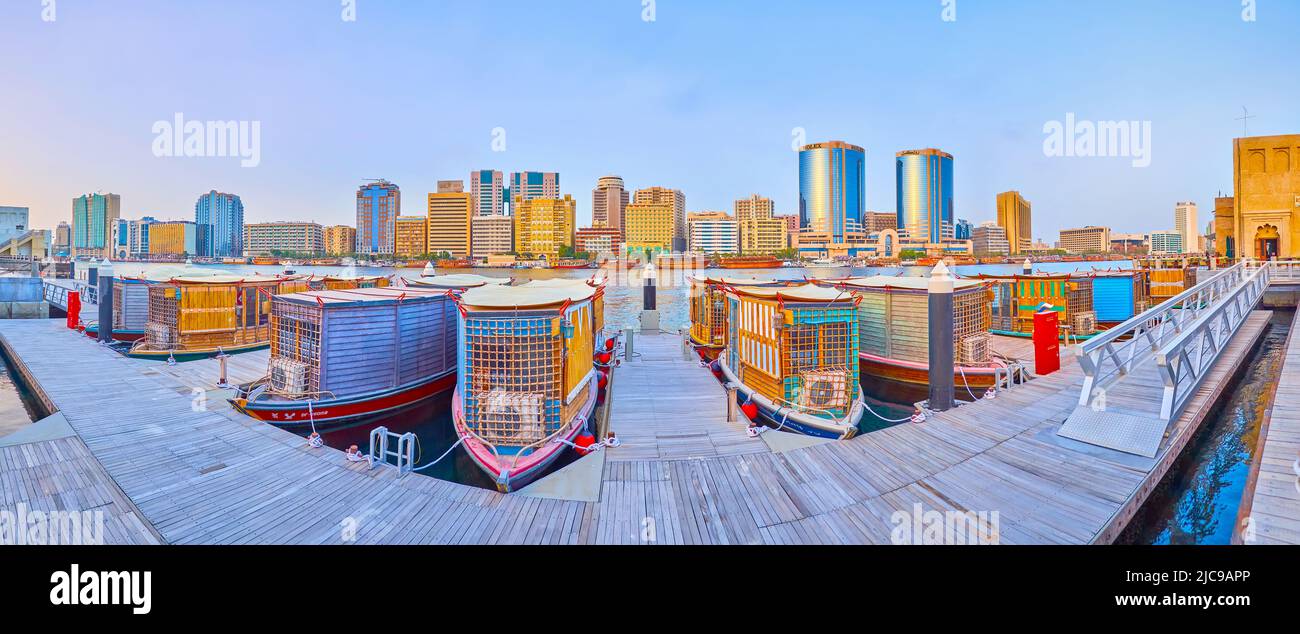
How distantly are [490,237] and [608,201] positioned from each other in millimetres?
55695

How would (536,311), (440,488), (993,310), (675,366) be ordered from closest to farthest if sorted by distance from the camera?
(440,488) → (536,311) → (675,366) → (993,310)

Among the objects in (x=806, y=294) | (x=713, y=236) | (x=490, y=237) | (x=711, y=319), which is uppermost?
(x=713, y=236)

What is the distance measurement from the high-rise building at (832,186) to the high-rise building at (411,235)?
128849 mm

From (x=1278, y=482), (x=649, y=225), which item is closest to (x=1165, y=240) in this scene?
(x=649, y=225)

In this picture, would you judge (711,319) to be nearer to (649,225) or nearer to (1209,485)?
(1209,485)

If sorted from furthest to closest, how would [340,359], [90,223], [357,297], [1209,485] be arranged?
[90,223] → [357,297] → [340,359] → [1209,485]

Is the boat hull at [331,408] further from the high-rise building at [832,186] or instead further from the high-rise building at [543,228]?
the high-rise building at [832,186]

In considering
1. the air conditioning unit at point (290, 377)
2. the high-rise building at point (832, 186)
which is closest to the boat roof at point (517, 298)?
the air conditioning unit at point (290, 377)

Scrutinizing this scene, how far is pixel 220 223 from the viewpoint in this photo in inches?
3711
